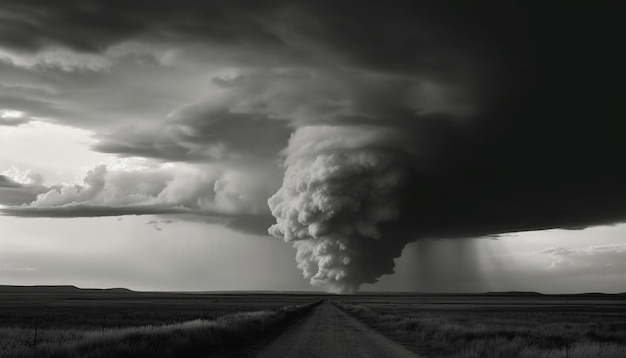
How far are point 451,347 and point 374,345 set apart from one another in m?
2.98

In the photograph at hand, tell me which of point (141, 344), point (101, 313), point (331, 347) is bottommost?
point (101, 313)

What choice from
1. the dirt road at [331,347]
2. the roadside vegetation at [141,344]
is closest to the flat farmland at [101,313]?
the roadside vegetation at [141,344]

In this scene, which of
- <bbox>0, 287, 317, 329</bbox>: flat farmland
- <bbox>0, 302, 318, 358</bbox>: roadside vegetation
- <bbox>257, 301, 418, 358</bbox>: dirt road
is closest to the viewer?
<bbox>0, 302, 318, 358</bbox>: roadside vegetation

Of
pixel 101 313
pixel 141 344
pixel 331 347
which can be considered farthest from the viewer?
pixel 101 313

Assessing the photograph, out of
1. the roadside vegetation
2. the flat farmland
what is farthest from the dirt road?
the flat farmland

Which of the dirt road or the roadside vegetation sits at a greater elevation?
the roadside vegetation

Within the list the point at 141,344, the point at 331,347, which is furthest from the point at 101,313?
the point at 141,344

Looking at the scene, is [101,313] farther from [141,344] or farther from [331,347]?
[141,344]

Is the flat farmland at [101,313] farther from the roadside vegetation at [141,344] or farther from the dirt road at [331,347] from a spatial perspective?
the dirt road at [331,347]

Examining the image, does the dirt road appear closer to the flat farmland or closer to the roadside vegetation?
the roadside vegetation

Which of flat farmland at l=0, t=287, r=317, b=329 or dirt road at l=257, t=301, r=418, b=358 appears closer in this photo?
dirt road at l=257, t=301, r=418, b=358

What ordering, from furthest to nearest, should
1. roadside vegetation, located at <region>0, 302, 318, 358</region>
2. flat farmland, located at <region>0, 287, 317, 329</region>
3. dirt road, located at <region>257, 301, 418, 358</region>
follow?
flat farmland, located at <region>0, 287, 317, 329</region>
dirt road, located at <region>257, 301, 418, 358</region>
roadside vegetation, located at <region>0, 302, 318, 358</region>

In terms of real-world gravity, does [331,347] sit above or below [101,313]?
above

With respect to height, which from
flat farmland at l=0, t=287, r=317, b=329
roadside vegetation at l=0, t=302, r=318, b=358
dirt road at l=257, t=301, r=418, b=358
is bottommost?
flat farmland at l=0, t=287, r=317, b=329
